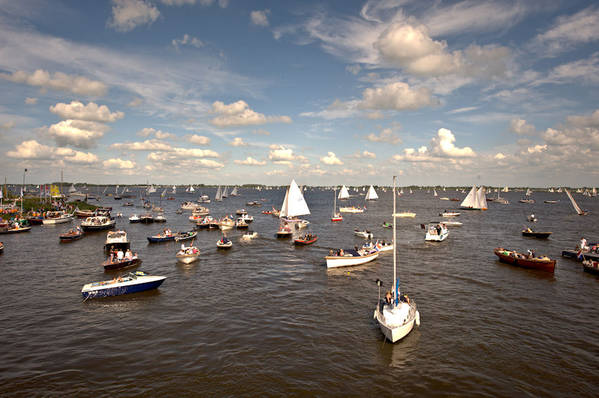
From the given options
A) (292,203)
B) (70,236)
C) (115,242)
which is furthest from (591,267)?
(70,236)

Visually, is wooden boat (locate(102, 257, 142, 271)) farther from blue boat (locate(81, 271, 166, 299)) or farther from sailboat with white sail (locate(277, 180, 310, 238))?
sailboat with white sail (locate(277, 180, 310, 238))

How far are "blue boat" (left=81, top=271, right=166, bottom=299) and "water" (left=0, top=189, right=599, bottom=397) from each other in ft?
2.56

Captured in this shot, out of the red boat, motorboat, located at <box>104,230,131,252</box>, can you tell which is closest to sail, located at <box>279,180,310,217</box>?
motorboat, located at <box>104,230,131,252</box>

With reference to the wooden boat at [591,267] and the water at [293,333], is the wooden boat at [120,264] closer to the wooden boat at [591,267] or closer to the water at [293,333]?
the water at [293,333]

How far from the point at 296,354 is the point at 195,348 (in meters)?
7.23

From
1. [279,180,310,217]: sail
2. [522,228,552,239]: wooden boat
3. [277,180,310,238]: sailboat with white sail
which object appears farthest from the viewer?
[279,180,310,217]: sail

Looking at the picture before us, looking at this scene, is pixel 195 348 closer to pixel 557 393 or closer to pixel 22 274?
pixel 557 393

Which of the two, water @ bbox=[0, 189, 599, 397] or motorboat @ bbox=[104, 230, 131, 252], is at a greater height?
motorboat @ bbox=[104, 230, 131, 252]

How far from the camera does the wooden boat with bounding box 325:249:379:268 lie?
42219 mm

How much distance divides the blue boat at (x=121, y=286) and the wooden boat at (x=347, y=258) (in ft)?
71.0

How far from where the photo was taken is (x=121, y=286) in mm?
31516

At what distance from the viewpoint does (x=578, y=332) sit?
24719 mm

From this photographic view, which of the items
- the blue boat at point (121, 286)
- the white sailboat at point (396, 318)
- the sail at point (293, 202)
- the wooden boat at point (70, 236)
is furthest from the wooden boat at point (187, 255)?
the wooden boat at point (70, 236)

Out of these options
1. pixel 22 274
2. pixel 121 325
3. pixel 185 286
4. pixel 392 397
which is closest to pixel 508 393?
pixel 392 397
